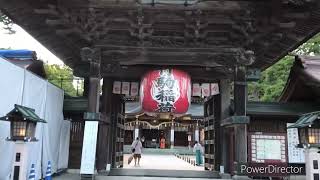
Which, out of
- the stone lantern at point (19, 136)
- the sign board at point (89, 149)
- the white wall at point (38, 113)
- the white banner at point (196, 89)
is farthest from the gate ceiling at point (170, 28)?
the stone lantern at point (19, 136)

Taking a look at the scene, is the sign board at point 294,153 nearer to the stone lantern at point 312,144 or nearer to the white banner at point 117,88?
the stone lantern at point 312,144

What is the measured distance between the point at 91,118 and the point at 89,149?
85 centimetres

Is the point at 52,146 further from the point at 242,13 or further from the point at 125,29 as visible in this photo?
the point at 242,13

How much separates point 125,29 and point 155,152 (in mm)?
27419

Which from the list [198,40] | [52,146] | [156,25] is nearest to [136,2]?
[156,25]

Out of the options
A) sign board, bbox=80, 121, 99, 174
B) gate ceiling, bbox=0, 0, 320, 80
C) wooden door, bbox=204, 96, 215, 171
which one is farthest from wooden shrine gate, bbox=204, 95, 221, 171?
sign board, bbox=80, 121, 99, 174

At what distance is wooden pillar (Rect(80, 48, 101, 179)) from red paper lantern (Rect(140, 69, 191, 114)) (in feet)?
4.42

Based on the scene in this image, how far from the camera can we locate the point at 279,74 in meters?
26.2

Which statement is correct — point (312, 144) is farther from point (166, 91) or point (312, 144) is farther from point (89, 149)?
point (89, 149)

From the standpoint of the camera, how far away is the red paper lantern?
33.2 ft

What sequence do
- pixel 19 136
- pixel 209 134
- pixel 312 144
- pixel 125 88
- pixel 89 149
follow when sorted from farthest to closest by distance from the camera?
pixel 209 134 → pixel 125 88 → pixel 89 149 → pixel 312 144 → pixel 19 136

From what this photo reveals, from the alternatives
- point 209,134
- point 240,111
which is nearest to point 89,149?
point 240,111

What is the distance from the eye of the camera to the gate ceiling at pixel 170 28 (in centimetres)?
896

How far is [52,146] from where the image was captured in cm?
1166
